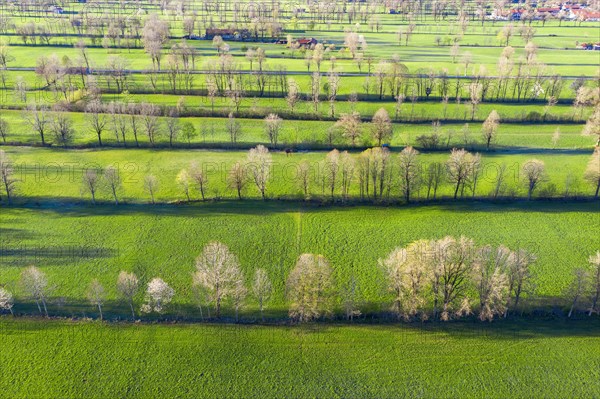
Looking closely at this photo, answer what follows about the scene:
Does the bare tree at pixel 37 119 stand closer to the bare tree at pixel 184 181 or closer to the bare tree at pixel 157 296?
the bare tree at pixel 184 181

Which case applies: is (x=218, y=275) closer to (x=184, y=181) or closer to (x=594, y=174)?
(x=184, y=181)

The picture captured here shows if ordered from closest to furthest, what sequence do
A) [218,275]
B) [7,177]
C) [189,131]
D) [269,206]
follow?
[218,275] → [7,177] → [269,206] → [189,131]

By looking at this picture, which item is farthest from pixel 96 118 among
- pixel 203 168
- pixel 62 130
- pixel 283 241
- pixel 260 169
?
pixel 283 241

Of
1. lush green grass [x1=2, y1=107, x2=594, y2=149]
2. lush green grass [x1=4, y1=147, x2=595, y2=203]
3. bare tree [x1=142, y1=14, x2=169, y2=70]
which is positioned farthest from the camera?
bare tree [x1=142, y1=14, x2=169, y2=70]

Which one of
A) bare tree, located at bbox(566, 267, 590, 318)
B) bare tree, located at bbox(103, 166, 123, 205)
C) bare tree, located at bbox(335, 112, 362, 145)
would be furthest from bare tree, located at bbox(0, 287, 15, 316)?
bare tree, located at bbox(566, 267, 590, 318)

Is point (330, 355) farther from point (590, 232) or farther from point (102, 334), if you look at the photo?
point (590, 232)

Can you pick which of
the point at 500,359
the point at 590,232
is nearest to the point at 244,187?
the point at 500,359

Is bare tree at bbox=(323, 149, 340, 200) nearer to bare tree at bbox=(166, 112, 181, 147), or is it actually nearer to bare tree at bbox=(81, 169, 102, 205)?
bare tree at bbox=(166, 112, 181, 147)
